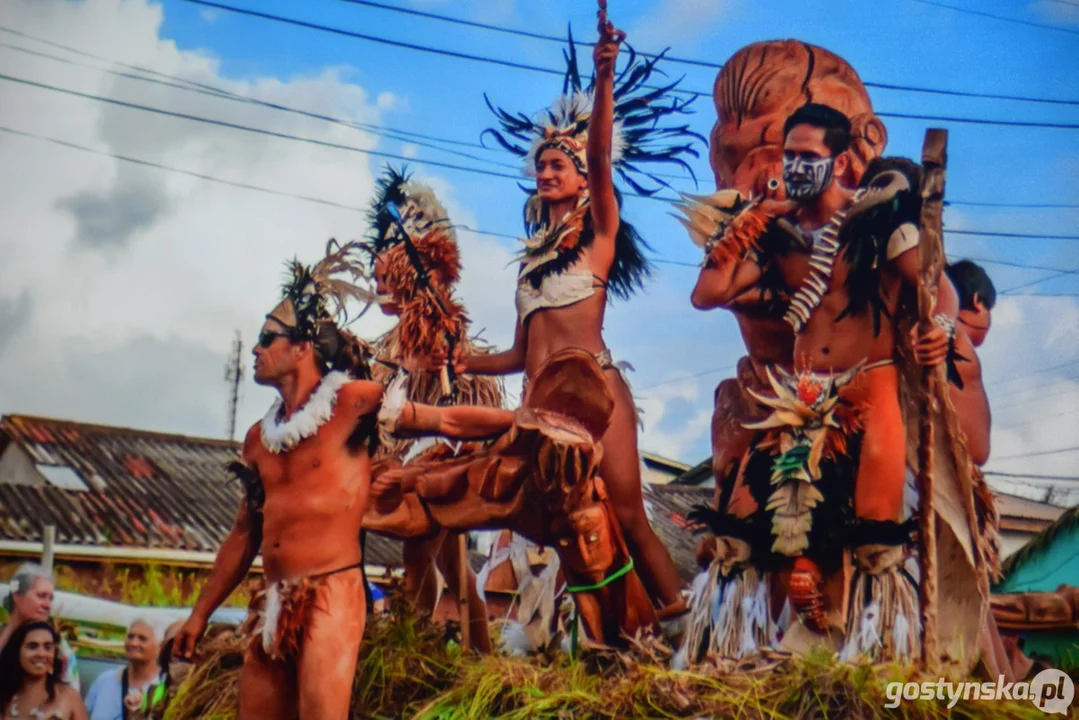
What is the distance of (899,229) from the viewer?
471 centimetres

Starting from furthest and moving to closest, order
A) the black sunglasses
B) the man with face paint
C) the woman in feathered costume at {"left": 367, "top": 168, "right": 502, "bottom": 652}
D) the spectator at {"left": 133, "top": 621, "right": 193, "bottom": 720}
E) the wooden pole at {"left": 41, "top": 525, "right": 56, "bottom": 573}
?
the wooden pole at {"left": 41, "top": 525, "right": 56, "bottom": 573} < the woman in feathered costume at {"left": 367, "top": 168, "right": 502, "bottom": 652} < the spectator at {"left": 133, "top": 621, "right": 193, "bottom": 720} < the black sunglasses < the man with face paint

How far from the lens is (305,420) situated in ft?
16.4

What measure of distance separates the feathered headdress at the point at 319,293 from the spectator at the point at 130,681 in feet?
5.89

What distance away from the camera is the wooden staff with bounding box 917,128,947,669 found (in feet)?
14.6

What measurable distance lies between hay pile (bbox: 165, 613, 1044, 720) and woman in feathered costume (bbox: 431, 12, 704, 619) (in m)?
0.67

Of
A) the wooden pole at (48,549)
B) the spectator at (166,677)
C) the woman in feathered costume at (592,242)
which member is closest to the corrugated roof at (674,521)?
the woman in feathered costume at (592,242)

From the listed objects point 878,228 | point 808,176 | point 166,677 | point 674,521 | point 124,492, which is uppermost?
point 808,176

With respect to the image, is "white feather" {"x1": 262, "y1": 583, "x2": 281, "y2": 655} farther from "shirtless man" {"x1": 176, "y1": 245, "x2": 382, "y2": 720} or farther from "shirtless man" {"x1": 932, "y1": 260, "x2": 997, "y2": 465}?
"shirtless man" {"x1": 932, "y1": 260, "x2": 997, "y2": 465}

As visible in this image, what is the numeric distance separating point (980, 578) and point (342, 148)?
161 inches

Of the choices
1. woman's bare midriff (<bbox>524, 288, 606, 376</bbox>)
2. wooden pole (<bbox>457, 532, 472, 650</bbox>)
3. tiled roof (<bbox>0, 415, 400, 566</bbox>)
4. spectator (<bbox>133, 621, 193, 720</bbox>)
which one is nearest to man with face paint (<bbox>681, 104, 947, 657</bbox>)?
woman's bare midriff (<bbox>524, 288, 606, 376</bbox>)

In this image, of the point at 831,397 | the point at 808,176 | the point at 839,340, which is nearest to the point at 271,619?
the point at 831,397

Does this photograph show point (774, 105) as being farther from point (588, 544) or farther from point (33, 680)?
point (33, 680)

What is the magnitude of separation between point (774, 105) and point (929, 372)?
53.8 inches

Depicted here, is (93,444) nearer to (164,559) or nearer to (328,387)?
(164,559)
